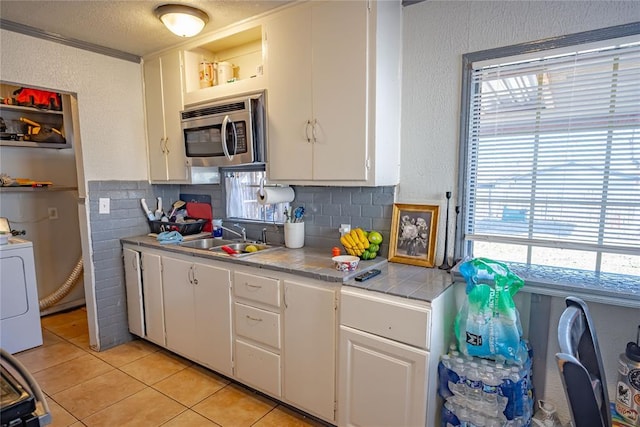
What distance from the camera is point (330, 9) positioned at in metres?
1.99

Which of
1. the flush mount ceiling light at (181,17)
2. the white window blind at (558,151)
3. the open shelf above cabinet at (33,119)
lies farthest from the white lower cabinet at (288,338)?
the open shelf above cabinet at (33,119)

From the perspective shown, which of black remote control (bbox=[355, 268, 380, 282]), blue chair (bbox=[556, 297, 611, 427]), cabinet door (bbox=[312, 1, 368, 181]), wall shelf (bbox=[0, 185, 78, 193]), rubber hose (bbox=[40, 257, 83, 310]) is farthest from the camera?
rubber hose (bbox=[40, 257, 83, 310])

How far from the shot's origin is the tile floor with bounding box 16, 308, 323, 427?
6.81 ft

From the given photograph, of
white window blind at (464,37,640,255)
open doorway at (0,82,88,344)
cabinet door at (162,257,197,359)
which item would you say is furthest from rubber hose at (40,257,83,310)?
white window blind at (464,37,640,255)

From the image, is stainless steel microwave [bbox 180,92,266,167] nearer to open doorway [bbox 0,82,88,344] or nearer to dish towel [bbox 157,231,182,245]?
dish towel [bbox 157,231,182,245]

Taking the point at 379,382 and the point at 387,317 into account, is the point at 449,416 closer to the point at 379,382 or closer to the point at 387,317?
the point at 379,382

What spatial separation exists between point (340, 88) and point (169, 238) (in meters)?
1.74

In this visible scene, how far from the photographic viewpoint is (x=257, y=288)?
6.90 ft

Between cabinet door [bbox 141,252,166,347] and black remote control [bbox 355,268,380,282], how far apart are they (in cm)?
161

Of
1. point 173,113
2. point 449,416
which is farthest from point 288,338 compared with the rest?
point 173,113

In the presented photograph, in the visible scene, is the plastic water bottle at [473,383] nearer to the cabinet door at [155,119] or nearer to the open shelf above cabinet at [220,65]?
the open shelf above cabinet at [220,65]

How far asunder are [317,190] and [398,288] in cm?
104

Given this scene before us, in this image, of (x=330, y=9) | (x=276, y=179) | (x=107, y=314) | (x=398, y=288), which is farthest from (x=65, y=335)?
(x=330, y=9)

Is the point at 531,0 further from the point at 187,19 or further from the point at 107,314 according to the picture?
the point at 107,314
